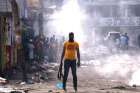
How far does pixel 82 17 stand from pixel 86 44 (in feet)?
31.3

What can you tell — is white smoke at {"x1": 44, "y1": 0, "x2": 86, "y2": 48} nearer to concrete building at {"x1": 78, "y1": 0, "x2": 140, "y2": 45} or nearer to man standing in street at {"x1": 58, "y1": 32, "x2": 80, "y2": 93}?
concrete building at {"x1": 78, "y1": 0, "x2": 140, "y2": 45}

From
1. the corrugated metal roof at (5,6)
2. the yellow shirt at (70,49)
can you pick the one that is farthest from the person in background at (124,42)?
the yellow shirt at (70,49)

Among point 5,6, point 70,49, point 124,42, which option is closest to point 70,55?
point 70,49

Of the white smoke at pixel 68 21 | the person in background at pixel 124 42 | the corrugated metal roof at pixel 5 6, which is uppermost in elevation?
the corrugated metal roof at pixel 5 6

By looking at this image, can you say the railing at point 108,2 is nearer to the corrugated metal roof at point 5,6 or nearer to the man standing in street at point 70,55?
the corrugated metal roof at point 5,6

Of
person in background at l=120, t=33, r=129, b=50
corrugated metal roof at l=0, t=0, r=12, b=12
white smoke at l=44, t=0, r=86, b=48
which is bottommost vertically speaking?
person in background at l=120, t=33, r=129, b=50

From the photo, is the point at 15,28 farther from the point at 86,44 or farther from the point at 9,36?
the point at 86,44

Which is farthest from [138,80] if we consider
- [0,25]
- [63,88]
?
[0,25]

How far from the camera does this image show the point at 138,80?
18125 millimetres

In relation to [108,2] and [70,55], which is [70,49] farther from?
[108,2]

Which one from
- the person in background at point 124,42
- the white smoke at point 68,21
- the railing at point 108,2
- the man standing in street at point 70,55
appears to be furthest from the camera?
the railing at point 108,2

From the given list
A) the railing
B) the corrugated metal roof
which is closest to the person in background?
the railing

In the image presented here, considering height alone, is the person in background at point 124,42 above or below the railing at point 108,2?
below

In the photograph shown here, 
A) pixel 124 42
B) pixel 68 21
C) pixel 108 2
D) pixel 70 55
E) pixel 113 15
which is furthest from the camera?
pixel 108 2
